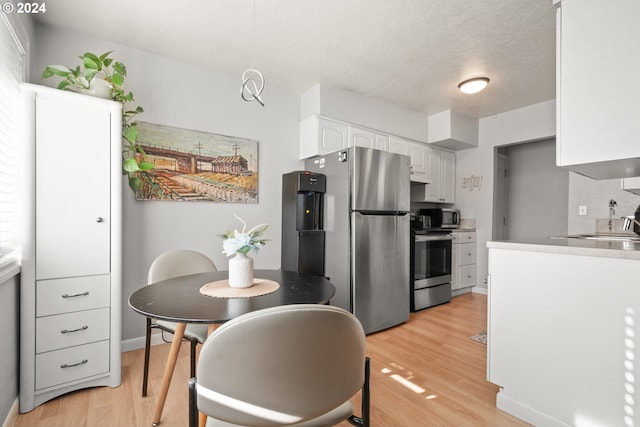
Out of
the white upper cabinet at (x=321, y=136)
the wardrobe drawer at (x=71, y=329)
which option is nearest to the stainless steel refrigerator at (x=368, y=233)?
the white upper cabinet at (x=321, y=136)

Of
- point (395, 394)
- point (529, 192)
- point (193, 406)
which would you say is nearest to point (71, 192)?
point (193, 406)

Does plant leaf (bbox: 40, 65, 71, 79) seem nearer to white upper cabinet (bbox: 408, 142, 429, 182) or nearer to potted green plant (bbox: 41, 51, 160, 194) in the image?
potted green plant (bbox: 41, 51, 160, 194)

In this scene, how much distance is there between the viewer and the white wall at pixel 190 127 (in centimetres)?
242

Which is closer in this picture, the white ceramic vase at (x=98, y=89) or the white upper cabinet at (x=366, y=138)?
the white ceramic vase at (x=98, y=89)

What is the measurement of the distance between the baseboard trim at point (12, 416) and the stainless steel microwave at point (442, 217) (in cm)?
404

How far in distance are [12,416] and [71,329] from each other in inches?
17.8

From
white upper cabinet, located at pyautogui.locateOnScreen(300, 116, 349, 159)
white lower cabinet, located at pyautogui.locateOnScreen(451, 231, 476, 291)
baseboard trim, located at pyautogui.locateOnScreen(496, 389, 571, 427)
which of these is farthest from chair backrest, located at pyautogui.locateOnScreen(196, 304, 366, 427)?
white lower cabinet, located at pyautogui.locateOnScreen(451, 231, 476, 291)

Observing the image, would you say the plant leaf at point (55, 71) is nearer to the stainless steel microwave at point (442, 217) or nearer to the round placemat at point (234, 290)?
the round placemat at point (234, 290)

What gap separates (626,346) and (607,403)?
0.27 metres

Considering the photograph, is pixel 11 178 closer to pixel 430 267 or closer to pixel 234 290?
pixel 234 290

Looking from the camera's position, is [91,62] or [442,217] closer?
[91,62]

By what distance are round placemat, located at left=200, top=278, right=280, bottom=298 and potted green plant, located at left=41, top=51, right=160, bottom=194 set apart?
117 centimetres

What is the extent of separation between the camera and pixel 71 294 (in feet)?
5.82

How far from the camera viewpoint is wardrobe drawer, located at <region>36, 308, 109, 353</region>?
5.58 ft
